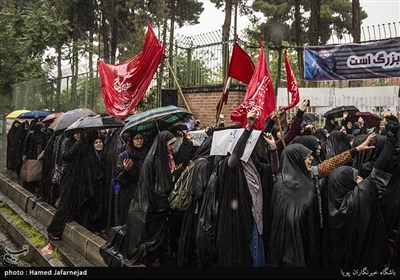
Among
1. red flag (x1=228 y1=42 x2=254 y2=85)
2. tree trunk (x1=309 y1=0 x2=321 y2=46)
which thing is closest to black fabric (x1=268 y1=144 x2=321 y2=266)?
red flag (x1=228 y1=42 x2=254 y2=85)

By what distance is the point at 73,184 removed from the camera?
6523 mm

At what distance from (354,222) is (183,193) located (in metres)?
1.65

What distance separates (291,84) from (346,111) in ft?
8.25

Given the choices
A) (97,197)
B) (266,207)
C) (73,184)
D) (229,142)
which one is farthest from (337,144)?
(73,184)

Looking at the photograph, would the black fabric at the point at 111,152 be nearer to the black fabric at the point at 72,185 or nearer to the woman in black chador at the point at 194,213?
the black fabric at the point at 72,185

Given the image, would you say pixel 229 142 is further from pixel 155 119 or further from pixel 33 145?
pixel 33 145

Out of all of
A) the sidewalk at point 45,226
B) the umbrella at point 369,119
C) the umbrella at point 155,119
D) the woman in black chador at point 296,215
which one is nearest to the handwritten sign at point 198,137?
the umbrella at point 155,119

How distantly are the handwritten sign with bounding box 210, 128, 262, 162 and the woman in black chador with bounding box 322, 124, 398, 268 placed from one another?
73cm

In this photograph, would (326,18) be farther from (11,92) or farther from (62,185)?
(62,185)

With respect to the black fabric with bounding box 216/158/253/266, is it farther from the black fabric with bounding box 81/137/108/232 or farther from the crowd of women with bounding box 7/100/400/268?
the black fabric with bounding box 81/137/108/232

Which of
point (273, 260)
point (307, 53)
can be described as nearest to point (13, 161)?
point (307, 53)

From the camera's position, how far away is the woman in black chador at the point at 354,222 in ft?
11.2

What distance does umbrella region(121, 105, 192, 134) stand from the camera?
16.6 ft

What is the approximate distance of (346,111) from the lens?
7633mm
